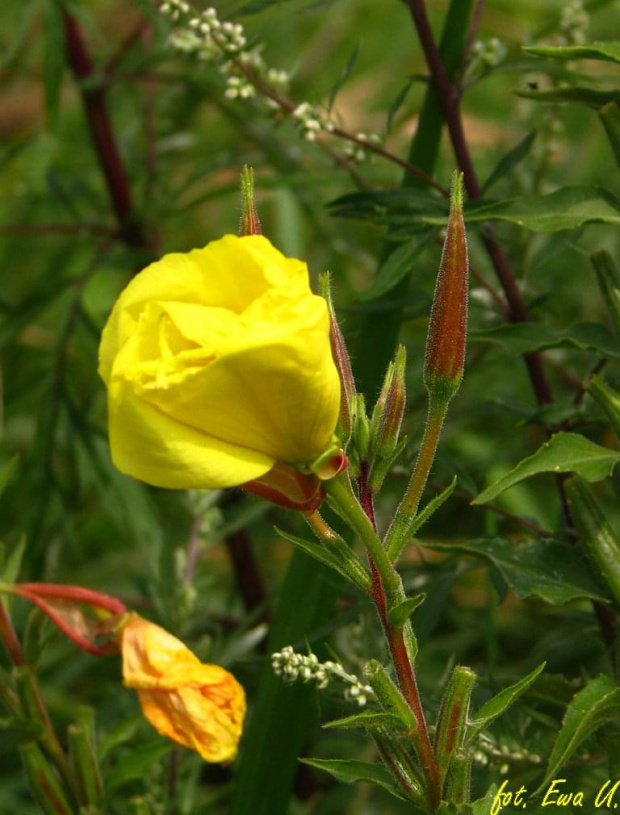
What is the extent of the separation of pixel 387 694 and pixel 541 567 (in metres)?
0.22

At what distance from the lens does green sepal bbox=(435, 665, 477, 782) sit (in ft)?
2.07

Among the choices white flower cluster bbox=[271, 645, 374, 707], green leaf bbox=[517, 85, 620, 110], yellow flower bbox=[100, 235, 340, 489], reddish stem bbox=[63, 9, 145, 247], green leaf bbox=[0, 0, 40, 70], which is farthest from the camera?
reddish stem bbox=[63, 9, 145, 247]

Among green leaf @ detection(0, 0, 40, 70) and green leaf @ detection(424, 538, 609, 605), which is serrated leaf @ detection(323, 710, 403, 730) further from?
green leaf @ detection(0, 0, 40, 70)

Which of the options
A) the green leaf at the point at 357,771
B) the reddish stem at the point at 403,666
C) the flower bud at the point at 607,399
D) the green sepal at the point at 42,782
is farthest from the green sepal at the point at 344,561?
the green sepal at the point at 42,782

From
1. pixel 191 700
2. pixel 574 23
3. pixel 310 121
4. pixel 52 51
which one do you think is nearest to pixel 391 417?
pixel 191 700

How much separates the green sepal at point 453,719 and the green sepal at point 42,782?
32 centimetres

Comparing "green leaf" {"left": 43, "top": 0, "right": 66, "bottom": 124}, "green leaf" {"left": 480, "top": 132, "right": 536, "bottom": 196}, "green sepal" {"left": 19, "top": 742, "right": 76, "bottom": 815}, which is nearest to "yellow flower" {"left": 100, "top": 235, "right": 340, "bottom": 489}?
"green sepal" {"left": 19, "top": 742, "right": 76, "bottom": 815}

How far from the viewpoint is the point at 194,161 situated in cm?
187

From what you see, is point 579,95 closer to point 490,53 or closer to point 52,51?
point 490,53

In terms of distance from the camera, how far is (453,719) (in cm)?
64

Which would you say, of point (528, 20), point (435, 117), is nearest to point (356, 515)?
point (435, 117)

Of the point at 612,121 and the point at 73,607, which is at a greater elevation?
the point at 612,121

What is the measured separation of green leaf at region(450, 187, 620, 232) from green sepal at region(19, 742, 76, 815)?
476 mm

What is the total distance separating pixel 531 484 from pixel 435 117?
2.73ft
